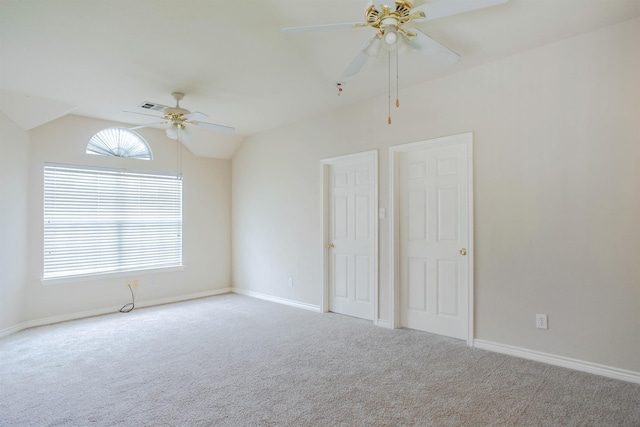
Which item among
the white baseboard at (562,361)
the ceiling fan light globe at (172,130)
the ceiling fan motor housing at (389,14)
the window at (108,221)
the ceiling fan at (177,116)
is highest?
the ceiling fan motor housing at (389,14)

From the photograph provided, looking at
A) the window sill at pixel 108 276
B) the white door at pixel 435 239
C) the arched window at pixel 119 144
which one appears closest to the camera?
the white door at pixel 435 239

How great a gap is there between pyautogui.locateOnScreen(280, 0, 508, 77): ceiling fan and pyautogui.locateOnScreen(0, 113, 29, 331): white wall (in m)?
3.90

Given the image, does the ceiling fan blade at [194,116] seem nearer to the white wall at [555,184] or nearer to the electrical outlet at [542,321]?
the white wall at [555,184]

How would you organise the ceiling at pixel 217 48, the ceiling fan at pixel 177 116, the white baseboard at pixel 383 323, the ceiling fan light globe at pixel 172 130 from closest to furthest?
1. the ceiling at pixel 217 48
2. the ceiling fan at pixel 177 116
3. the ceiling fan light globe at pixel 172 130
4. the white baseboard at pixel 383 323

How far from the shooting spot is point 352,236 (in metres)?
4.62

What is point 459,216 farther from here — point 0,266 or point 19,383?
point 0,266

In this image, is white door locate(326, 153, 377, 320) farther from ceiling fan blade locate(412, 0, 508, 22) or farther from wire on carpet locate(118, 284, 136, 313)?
wire on carpet locate(118, 284, 136, 313)

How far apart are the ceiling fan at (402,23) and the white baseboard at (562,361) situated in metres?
2.55

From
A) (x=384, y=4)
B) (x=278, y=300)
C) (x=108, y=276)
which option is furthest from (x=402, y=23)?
(x=108, y=276)

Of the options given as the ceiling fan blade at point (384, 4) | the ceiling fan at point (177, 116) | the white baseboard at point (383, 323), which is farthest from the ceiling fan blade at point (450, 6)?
the white baseboard at point (383, 323)

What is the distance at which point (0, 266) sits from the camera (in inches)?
154

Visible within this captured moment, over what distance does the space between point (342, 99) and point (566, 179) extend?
251cm

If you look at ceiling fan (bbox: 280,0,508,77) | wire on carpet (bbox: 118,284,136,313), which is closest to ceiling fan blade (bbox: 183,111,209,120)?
ceiling fan (bbox: 280,0,508,77)

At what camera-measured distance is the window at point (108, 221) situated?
4539mm
